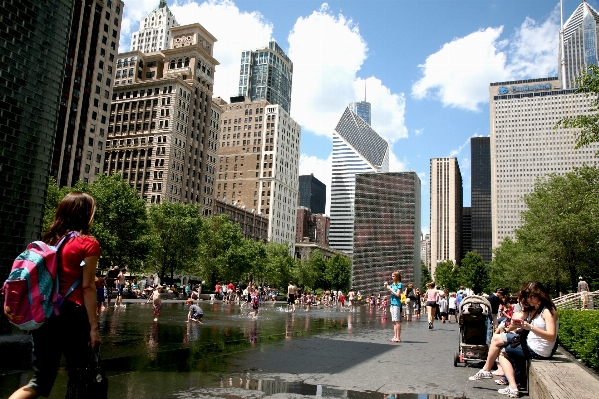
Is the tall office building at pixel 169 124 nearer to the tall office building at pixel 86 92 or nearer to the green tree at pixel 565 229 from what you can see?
the tall office building at pixel 86 92

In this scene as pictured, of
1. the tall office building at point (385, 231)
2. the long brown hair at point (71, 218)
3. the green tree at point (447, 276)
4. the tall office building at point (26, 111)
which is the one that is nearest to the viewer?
the long brown hair at point (71, 218)

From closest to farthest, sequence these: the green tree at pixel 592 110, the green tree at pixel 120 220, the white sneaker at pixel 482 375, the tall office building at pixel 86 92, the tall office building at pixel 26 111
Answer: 1. the white sneaker at pixel 482 375
2. the tall office building at pixel 26 111
3. the green tree at pixel 592 110
4. the green tree at pixel 120 220
5. the tall office building at pixel 86 92

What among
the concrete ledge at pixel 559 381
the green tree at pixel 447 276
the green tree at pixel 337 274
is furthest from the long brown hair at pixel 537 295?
the green tree at pixel 447 276

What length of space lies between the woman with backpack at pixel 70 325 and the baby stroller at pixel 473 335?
7.65 m

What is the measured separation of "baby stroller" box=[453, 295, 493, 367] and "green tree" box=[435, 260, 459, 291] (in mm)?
140222

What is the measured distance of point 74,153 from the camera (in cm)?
7619

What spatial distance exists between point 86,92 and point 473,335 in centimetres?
8155

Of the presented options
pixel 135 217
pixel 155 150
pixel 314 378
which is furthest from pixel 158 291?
pixel 155 150

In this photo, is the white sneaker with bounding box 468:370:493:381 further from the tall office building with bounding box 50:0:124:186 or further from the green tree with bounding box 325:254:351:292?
the green tree with bounding box 325:254:351:292

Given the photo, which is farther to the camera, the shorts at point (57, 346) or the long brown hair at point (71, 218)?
the long brown hair at point (71, 218)

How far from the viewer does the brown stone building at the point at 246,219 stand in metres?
116

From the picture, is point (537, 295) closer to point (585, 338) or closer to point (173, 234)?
point (585, 338)

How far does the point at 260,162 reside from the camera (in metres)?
146

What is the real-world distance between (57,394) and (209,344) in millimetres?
5383
